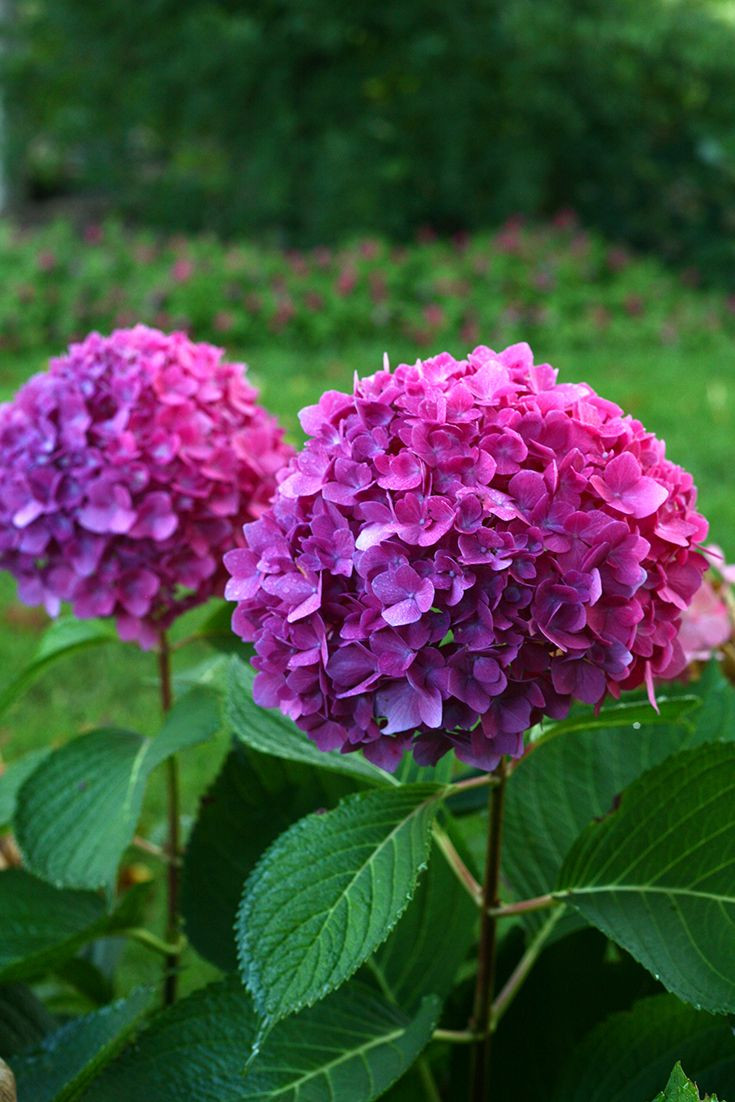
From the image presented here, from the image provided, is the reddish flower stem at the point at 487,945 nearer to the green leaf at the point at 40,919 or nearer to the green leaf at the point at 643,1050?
the green leaf at the point at 643,1050

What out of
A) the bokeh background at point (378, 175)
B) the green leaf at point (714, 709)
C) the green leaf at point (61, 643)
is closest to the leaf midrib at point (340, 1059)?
the green leaf at point (714, 709)

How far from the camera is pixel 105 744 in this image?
1.39 m

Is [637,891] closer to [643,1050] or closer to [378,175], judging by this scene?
[643,1050]

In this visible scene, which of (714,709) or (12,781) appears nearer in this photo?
(714,709)

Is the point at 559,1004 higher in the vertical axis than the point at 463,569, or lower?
lower

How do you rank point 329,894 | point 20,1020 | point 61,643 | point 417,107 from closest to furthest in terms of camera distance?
1. point 329,894
2. point 20,1020
3. point 61,643
4. point 417,107

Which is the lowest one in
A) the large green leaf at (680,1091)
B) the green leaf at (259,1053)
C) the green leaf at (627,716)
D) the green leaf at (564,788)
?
the green leaf at (259,1053)

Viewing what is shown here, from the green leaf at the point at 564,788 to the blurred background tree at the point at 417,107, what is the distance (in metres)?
7.04

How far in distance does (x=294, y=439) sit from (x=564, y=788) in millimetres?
2960

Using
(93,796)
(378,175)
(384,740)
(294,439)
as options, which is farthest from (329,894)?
(378,175)

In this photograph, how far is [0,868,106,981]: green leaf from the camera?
3.98ft

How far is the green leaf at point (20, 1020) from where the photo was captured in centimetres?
119

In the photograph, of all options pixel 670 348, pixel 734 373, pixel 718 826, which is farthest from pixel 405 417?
pixel 670 348

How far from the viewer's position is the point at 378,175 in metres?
7.97
